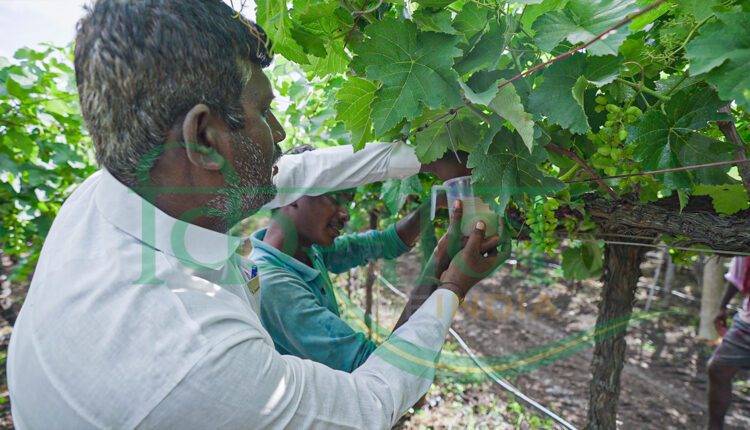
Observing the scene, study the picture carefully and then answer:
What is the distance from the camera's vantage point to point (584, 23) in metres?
0.94

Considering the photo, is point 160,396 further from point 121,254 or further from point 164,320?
point 121,254

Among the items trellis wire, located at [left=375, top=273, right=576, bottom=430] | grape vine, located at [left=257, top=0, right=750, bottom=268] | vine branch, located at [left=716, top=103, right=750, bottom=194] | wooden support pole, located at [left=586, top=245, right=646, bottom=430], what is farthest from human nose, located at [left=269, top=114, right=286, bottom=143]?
trellis wire, located at [left=375, top=273, right=576, bottom=430]

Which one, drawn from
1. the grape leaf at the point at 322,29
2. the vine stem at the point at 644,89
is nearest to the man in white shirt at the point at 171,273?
the grape leaf at the point at 322,29

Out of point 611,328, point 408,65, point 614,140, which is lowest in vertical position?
point 611,328

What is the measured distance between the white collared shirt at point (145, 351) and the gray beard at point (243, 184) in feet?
0.45

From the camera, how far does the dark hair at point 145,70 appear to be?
1.00 m

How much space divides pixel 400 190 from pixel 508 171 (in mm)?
1074

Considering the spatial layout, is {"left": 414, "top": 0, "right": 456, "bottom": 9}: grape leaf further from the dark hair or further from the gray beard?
the gray beard

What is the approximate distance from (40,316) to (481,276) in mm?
1103

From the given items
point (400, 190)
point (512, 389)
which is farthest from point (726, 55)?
point (512, 389)

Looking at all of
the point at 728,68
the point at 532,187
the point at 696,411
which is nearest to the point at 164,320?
the point at 532,187

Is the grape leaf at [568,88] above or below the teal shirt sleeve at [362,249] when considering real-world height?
above

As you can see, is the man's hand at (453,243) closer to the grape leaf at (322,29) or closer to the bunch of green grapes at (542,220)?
the bunch of green grapes at (542,220)

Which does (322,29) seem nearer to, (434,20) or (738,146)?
(434,20)
